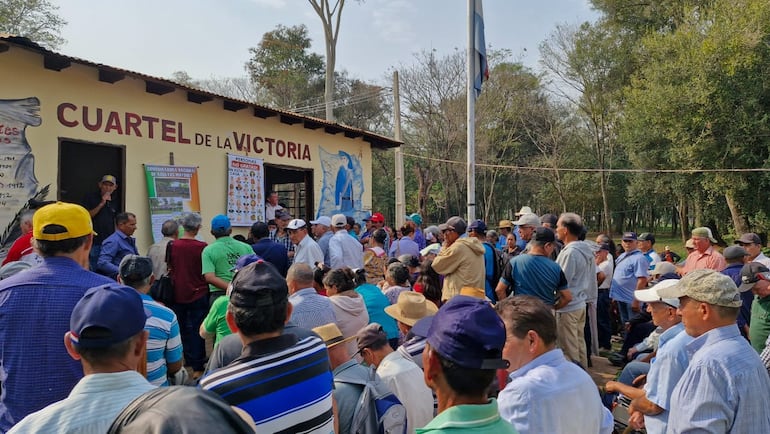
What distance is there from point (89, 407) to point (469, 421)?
119cm

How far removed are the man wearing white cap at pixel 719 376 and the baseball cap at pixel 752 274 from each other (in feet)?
8.42

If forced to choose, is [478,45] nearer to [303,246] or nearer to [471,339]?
[303,246]

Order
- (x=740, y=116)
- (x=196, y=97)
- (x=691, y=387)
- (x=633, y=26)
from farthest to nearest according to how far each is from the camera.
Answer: (x=633, y=26)
(x=740, y=116)
(x=196, y=97)
(x=691, y=387)

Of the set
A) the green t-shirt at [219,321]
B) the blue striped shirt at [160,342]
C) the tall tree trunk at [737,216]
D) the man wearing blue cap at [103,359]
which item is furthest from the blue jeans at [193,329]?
the tall tree trunk at [737,216]

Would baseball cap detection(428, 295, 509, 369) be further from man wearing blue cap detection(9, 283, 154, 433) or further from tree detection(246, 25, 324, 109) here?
tree detection(246, 25, 324, 109)

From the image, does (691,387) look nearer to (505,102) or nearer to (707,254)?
(707,254)

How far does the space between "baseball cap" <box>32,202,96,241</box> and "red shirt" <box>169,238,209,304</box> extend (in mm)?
3080

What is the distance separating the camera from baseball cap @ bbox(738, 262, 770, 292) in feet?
14.9

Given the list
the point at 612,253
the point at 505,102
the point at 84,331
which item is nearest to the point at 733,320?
the point at 84,331

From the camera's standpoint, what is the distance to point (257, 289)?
6.52 feet

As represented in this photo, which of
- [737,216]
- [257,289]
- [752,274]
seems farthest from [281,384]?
[737,216]

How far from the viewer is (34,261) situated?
433 cm

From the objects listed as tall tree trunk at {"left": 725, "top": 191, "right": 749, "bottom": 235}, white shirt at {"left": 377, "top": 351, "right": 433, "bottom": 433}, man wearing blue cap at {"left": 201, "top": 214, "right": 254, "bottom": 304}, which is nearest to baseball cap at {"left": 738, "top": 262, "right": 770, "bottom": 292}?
white shirt at {"left": 377, "top": 351, "right": 433, "bottom": 433}

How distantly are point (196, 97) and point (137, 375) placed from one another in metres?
7.32
